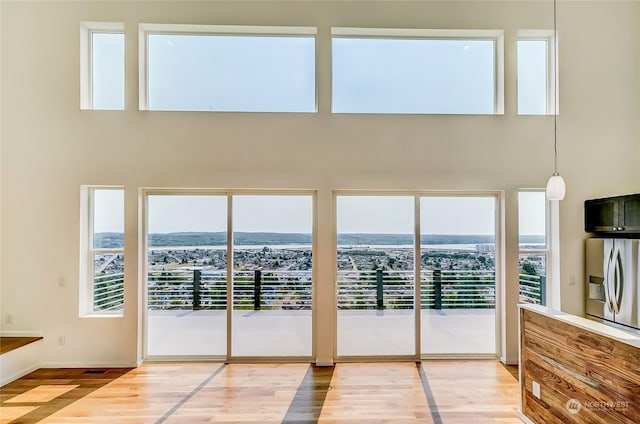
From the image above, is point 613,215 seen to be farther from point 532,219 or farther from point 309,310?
point 309,310

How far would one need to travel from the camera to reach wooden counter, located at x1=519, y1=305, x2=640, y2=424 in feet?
6.84

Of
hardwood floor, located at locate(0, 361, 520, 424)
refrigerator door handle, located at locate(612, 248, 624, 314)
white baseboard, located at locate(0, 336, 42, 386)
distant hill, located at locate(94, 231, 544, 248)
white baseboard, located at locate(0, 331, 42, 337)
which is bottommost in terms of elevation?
hardwood floor, located at locate(0, 361, 520, 424)

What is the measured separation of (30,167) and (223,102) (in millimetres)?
2469

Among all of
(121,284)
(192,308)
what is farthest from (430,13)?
(121,284)

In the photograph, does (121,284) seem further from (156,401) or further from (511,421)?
(511,421)

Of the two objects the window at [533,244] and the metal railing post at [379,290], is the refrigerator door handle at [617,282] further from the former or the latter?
the metal railing post at [379,290]

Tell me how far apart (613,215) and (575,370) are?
228 centimetres

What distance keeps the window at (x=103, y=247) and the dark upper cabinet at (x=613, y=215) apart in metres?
5.86

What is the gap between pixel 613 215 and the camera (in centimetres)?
378

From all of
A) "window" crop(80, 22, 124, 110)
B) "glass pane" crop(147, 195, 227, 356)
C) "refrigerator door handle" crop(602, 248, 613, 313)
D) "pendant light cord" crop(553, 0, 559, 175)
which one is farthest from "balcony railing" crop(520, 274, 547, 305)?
"window" crop(80, 22, 124, 110)

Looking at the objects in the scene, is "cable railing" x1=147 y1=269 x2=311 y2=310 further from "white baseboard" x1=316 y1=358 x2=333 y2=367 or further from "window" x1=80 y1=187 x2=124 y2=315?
"white baseboard" x1=316 y1=358 x2=333 y2=367

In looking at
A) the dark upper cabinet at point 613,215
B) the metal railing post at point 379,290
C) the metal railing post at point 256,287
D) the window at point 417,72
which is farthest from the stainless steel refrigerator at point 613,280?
the metal railing post at point 256,287

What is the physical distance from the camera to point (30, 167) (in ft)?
13.3

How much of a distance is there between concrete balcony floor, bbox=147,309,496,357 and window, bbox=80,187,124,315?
0.62 m
